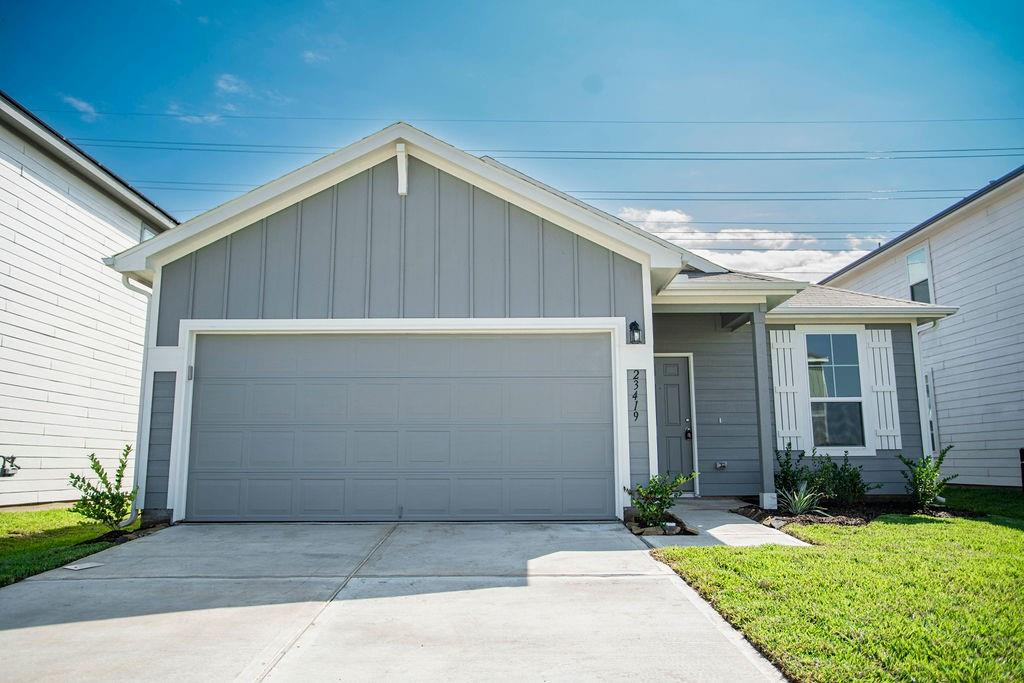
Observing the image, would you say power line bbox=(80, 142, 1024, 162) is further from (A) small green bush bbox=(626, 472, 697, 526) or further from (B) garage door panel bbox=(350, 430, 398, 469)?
(A) small green bush bbox=(626, 472, 697, 526)

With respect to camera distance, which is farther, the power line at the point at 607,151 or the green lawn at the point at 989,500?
the power line at the point at 607,151

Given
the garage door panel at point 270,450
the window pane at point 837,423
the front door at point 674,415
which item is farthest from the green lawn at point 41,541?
the window pane at point 837,423

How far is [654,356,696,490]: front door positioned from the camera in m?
9.88

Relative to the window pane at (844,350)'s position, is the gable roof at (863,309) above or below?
above

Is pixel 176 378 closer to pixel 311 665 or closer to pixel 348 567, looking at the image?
pixel 348 567

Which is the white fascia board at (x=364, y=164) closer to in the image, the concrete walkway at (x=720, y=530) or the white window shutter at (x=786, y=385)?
the concrete walkway at (x=720, y=530)

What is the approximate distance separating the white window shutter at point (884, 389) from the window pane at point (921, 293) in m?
5.00

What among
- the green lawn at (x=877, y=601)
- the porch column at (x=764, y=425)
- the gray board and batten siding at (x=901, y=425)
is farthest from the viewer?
the gray board and batten siding at (x=901, y=425)

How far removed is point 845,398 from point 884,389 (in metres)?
0.59

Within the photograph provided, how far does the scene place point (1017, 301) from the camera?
11.8 metres

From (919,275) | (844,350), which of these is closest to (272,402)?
(844,350)

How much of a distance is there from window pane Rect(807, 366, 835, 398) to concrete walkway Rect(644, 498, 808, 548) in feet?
6.98

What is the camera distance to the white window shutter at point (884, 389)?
9781 millimetres

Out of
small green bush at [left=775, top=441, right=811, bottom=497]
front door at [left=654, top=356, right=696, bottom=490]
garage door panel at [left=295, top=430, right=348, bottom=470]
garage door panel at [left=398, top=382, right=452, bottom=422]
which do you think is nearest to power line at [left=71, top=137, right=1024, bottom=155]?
front door at [left=654, top=356, right=696, bottom=490]
